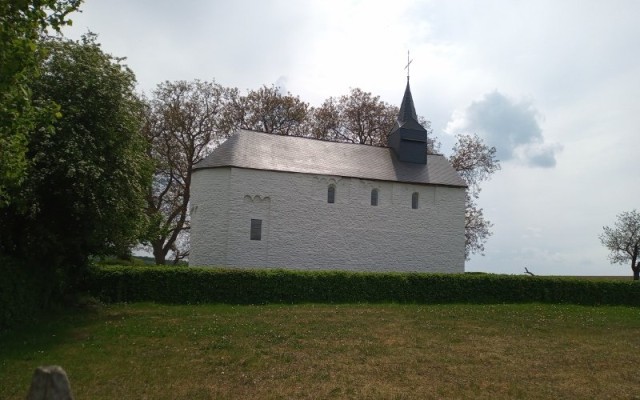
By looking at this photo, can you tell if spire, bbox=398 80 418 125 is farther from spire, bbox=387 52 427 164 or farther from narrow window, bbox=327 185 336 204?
→ narrow window, bbox=327 185 336 204

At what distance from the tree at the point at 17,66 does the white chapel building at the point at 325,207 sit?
19234 millimetres

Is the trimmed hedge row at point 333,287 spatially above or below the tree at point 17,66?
below

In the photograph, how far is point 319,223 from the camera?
1275 inches

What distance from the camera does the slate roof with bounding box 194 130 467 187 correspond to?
3196cm

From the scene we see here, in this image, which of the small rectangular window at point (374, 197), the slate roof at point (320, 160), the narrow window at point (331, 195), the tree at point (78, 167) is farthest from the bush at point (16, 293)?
the small rectangular window at point (374, 197)

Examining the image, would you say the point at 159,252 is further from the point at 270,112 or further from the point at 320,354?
the point at 320,354

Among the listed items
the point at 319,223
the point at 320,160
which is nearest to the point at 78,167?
the point at 319,223

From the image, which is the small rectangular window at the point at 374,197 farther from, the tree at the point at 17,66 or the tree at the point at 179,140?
Result: the tree at the point at 17,66

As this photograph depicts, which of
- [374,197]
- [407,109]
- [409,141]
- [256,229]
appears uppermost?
[407,109]

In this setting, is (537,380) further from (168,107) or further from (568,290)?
(168,107)

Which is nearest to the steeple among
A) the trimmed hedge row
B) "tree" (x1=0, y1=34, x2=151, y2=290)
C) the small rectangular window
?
the small rectangular window

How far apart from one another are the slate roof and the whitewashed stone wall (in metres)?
0.49

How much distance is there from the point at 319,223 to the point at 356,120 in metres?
13.7

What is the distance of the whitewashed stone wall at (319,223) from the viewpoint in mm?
30844
